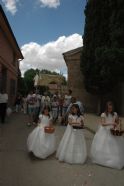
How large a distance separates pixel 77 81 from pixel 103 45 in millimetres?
8758

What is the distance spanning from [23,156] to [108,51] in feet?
48.6

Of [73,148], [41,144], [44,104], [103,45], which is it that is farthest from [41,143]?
[103,45]

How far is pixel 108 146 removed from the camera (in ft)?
27.2

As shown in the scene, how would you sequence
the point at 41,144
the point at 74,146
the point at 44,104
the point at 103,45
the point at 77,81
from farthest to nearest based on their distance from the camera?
the point at 77,81, the point at 103,45, the point at 44,104, the point at 41,144, the point at 74,146

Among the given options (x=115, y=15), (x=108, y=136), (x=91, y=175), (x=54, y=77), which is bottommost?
(x=91, y=175)

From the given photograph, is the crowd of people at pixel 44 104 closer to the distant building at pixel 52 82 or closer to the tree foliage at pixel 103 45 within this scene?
the tree foliage at pixel 103 45

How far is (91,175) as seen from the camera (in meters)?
7.14

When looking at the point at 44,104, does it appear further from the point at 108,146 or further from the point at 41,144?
the point at 108,146

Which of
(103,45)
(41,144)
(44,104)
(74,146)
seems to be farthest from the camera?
(103,45)

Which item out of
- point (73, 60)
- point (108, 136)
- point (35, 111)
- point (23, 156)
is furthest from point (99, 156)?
point (73, 60)

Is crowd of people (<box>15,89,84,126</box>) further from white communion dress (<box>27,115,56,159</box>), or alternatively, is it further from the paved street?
the paved street

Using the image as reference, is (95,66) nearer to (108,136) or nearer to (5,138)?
(5,138)

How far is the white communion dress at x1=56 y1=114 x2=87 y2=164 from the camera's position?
27.0ft

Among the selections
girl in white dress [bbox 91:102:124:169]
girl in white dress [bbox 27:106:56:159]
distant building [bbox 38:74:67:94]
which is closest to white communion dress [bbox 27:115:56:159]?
girl in white dress [bbox 27:106:56:159]
